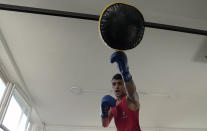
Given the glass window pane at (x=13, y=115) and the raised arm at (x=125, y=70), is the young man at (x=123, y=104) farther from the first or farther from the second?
the glass window pane at (x=13, y=115)

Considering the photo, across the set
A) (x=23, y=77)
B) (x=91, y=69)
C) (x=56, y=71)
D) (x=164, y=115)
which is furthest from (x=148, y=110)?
(x=23, y=77)

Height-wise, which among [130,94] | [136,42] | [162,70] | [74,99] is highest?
[162,70]

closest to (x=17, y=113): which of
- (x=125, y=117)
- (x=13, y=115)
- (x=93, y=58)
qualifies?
(x=13, y=115)

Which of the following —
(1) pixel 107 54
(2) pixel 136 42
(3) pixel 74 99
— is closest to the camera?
(2) pixel 136 42

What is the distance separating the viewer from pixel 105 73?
2.79m

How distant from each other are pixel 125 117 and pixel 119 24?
2.27 feet

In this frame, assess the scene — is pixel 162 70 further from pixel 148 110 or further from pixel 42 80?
pixel 42 80

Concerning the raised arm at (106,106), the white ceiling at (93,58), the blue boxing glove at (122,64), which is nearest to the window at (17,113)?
the white ceiling at (93,58)

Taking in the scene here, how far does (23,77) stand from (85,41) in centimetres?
138

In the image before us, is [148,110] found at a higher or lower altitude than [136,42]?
higher

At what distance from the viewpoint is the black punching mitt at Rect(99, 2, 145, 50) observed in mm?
1047

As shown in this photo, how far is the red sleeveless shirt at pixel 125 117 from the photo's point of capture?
1278mm

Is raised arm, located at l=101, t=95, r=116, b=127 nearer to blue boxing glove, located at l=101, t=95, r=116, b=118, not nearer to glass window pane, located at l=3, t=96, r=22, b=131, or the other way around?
blue boxing glove, located at l=101, t=95, r=116, b=118

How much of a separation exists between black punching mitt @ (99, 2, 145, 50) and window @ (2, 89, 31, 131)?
8.60ft
